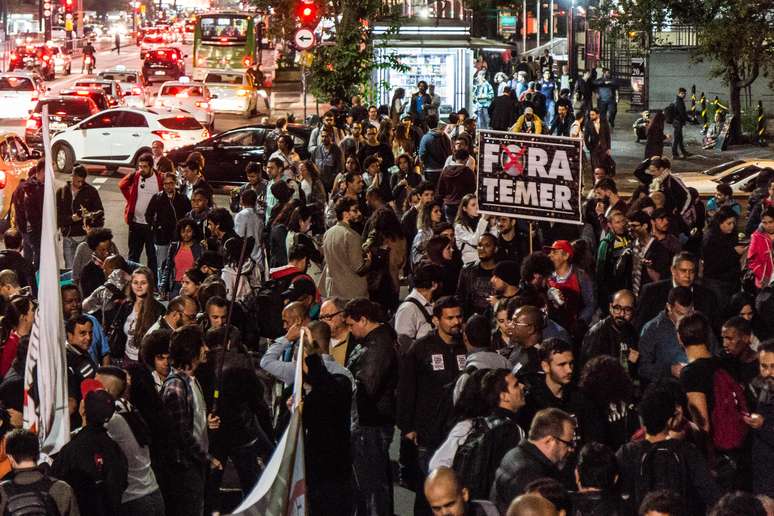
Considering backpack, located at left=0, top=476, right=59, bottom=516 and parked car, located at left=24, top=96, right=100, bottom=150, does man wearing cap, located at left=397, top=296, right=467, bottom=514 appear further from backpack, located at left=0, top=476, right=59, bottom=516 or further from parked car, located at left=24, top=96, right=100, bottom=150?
parked car, located at left=24, top=96, right=100, bottom=150

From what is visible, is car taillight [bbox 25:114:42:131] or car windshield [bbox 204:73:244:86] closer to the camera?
car taillight [bbox 25:114:42:131]

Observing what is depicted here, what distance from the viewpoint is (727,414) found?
8.10 m

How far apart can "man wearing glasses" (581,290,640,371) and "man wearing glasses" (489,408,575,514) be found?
2.66 metres

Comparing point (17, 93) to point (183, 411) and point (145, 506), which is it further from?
point (145, 506)

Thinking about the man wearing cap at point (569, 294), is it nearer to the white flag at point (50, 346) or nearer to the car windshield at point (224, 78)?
the white flag at point (50, 346)

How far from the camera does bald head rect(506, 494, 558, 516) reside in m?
5.78

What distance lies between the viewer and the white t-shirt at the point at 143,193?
1658 centimetres

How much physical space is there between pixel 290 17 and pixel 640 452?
31667 millimetres

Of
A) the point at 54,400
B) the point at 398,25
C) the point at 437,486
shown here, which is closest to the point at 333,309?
the point at 54,400

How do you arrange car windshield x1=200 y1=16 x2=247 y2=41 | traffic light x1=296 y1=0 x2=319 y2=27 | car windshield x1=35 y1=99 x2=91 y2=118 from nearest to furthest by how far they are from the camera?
traffic light x1=296 y1=0 x2=319 y2=27
car windshield x1=35 y1=99 x2=91 y2=118
car windshield x1=200 y1=16 x2=247 y2=41

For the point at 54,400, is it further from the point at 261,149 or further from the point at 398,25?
the point at 398,25

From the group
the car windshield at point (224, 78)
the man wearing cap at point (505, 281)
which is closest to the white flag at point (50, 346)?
the man wearing cap at point (505, 281)

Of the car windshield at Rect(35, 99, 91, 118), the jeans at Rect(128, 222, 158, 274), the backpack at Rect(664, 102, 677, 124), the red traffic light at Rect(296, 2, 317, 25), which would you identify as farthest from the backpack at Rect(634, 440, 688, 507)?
the car windshield at Rect(35, 99, 91, 118)

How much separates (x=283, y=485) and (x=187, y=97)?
36784 mm
